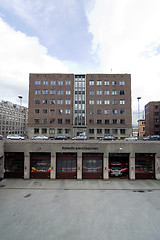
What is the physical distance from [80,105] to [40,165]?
99.9ft

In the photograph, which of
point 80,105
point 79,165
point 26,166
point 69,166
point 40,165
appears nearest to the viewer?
point 79,165

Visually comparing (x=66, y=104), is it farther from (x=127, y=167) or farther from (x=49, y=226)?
(x=49, y=226)

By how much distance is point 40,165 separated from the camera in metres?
18.7

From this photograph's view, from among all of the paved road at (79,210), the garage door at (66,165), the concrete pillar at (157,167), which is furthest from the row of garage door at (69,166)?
the paved road at (79,210)

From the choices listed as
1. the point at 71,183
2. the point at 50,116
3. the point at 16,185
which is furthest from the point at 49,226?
the point at 50,116

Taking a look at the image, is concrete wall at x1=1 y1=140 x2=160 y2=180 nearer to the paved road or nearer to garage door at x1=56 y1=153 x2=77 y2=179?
garage door at x1=56 y1=153 x2=77 y2=179

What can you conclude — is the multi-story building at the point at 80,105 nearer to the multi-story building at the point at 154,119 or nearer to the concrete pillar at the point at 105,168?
the concrete pillar at the point at 105,168

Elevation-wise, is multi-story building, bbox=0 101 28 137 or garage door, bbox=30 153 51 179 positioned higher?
multi-story building, bbox=0 101 28 137

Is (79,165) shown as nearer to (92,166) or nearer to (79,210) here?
(92,166)

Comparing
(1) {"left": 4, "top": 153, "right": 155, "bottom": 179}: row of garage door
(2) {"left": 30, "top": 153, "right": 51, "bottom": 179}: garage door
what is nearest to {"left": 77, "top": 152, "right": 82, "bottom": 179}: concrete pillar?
(1) {"left": 4, "top": 153, "right": 155, "bottom": 179}: row of garage door

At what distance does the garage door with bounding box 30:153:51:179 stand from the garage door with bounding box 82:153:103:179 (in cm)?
508

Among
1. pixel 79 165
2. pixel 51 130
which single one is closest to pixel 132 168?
pixel 79 165

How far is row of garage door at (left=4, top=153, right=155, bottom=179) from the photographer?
1850 centimetres

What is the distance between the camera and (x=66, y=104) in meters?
45.9
